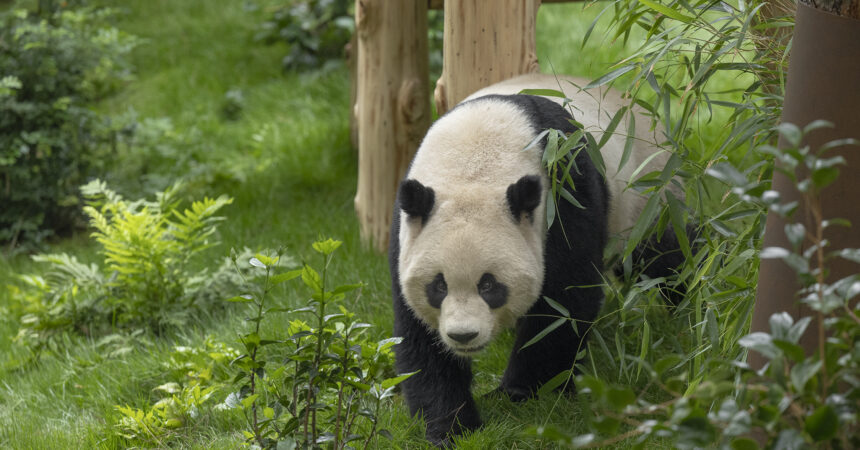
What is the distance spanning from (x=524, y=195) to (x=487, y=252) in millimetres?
237

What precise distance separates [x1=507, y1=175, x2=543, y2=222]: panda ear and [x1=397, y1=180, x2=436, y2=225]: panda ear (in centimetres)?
28

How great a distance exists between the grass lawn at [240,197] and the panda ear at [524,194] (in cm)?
60

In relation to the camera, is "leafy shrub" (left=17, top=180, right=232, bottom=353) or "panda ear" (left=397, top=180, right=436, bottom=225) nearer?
"panda ear" (left=397, top=180, right=436, bottom=225)

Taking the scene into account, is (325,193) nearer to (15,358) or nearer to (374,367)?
(15,358)

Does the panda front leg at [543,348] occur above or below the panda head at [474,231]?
below

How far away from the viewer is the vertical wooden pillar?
4941 mm

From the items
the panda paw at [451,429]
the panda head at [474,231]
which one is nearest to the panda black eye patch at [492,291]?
the panda head at [474,231]

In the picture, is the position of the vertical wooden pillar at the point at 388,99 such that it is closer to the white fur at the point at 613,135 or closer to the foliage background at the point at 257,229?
the foliage background at the point at 257,229

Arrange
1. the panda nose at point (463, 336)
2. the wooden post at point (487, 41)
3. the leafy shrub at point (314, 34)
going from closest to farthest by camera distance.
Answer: the panda nose at point (463, 336) < the wooden post at point (487, 41) < the leafy shrub at point (314, 34)

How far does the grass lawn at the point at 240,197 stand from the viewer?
3.46 metres

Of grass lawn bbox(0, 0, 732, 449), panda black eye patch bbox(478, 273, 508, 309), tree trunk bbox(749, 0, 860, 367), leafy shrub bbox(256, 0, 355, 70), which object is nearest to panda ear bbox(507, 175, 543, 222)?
panda black eye patch bbox(478, 273, 508, 309)

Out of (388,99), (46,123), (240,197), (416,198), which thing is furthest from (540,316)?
(46,123)

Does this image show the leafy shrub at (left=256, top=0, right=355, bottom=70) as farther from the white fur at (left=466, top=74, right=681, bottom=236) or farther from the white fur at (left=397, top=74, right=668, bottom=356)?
the white fur at (left=397, top=74, right=668, bottom=356)

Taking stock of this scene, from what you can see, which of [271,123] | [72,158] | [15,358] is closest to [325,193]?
[271,123]
